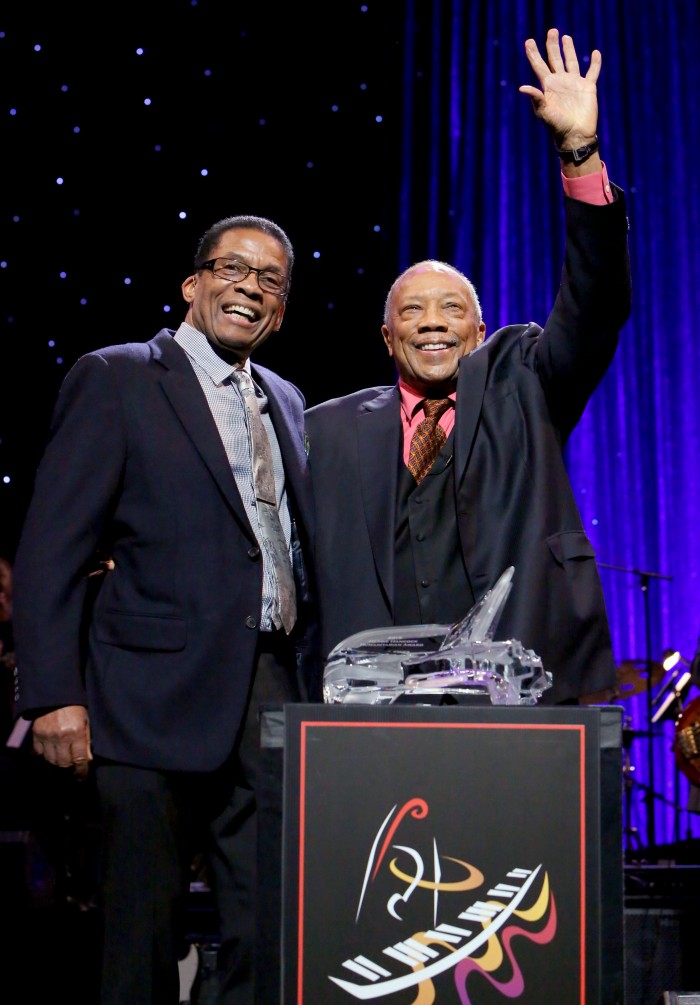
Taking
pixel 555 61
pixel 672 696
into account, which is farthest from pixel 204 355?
pixel 672 696

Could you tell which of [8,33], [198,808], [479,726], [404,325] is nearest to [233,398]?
[404,325]

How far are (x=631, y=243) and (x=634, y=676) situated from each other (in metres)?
2.19

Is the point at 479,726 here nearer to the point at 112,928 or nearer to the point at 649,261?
the point at 112,928

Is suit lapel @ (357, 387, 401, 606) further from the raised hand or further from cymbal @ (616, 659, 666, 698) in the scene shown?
cymbal @ (616, 659, 666, 698)

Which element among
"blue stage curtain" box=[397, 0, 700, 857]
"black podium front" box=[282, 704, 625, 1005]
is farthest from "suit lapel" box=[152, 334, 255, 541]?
"blue stage curtain" box=[397, 0, 700, 857]

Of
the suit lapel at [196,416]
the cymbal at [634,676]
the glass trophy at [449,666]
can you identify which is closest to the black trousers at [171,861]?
the glass trophy at [449,666]

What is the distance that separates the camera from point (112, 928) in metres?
1.82

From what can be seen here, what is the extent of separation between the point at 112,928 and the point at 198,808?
0.23m

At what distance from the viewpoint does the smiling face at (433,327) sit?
2.31m

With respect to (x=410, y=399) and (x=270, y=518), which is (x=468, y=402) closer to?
(x=410, y=399)

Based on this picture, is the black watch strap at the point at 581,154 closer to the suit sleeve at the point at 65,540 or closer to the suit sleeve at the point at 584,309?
the suit sleeve at the point at 584,309

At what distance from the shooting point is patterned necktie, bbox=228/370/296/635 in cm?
200

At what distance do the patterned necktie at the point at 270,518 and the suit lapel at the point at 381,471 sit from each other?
171 millimetres

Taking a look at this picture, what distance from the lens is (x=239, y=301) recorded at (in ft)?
7.23
